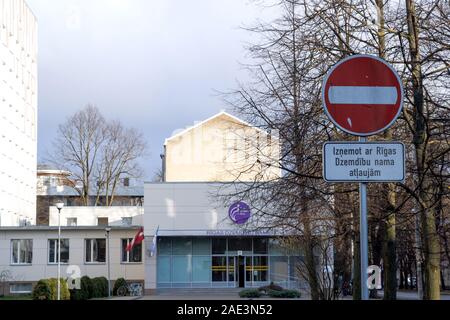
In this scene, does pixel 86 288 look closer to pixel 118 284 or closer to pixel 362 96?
pixel 118 284

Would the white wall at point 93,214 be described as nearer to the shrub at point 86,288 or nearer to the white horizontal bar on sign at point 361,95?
the shrub at point 86,288

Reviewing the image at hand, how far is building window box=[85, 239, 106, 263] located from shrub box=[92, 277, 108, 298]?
471 cm

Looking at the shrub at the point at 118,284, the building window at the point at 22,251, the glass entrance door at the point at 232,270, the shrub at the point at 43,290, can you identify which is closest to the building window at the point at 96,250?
the shrub at the point at 118,284

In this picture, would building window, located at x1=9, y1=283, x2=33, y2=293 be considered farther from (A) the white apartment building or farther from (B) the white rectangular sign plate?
(B) the white rectangular sign plate

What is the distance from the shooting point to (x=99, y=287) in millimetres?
49500

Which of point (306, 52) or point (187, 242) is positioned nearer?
point (306, 52)

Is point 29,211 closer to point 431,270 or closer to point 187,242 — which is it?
point 187,242

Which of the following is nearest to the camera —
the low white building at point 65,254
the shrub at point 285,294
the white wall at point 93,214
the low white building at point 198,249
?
the shrub at point 285,294

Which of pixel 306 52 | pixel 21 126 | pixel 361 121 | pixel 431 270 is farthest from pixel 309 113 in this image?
pixel 21 126

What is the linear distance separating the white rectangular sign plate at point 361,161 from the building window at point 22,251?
5338cm

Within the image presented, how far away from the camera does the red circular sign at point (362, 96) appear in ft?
21.6

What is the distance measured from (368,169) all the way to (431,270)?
21.2ft

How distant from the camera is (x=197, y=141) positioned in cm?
6600

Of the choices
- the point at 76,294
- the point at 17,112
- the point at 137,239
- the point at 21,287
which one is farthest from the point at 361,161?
the point at 17,112
